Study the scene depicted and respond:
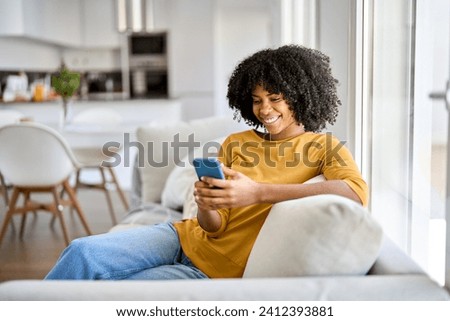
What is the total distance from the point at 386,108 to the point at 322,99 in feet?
1.76

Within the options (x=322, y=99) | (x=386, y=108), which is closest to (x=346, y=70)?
(x=386, y=108)

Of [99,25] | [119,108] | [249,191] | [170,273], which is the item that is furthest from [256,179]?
[99,25]

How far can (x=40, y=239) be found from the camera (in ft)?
11.0

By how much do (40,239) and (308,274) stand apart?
104 inches

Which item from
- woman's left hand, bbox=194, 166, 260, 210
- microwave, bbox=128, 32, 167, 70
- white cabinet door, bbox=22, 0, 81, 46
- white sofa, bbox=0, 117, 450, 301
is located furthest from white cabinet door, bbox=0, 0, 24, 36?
white sofa, bbox=0, 117, 450, 301

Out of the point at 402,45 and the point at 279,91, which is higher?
the point at 402,45

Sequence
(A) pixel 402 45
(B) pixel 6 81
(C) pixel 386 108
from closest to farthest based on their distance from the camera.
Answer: (A) pixel 402 45, (C) pixel 386 108, (B) pixel 6 81

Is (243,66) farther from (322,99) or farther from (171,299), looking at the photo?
(171,299)

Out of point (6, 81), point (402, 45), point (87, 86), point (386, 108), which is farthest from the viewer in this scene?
point (87, 86)

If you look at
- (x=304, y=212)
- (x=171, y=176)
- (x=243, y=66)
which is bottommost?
(x=171, y=176)

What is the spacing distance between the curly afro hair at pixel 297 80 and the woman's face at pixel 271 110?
0.04ft

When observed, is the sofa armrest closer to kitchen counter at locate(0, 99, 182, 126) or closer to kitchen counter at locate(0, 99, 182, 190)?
kitchen counter at locate(0, 99, 182, 190)

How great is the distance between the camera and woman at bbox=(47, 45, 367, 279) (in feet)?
3.86

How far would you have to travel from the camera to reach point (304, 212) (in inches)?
39.2
